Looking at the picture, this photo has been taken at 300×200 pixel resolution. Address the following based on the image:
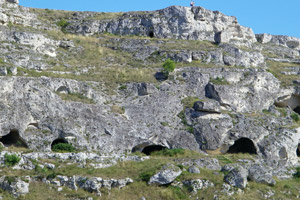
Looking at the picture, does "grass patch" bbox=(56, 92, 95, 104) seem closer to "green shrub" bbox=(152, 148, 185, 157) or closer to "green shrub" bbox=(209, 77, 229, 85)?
"green shrub" bbox=(152, 148, 185, 157)

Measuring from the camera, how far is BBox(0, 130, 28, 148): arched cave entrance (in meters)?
34.7

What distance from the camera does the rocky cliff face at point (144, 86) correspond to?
1436 inches

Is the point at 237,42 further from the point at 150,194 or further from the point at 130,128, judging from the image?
the point at 150,194

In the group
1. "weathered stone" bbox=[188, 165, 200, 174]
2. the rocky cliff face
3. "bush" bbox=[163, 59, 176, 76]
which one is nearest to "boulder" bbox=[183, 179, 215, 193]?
"weathered stone" bbox=[188, 165, 200, 174]

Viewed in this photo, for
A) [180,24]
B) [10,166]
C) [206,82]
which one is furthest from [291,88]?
[10,166]

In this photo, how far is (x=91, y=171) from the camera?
3161 cm

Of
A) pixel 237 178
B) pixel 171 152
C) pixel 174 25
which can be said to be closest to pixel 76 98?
pixel 171 152

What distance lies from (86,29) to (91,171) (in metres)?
30.7

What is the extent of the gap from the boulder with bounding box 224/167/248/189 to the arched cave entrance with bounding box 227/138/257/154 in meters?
8.47

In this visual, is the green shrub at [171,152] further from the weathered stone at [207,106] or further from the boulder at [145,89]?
the boulder at [145,89]

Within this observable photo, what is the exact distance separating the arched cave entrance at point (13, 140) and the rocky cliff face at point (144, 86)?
0.35 feet

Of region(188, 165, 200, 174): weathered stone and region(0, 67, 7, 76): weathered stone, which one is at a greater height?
region(0, 67, 7, 76): weathered stone

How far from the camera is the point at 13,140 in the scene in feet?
117

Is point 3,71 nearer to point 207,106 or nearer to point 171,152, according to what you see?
point 171,152
